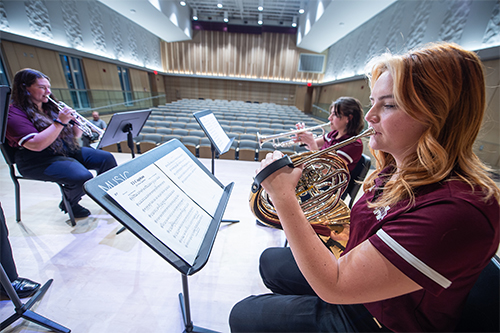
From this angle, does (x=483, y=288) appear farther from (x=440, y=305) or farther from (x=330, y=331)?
(x=330, y=331)

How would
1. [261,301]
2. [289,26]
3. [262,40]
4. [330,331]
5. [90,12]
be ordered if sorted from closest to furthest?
1. [330,331]
2. [261,301]
3. [90,12]
4. [289,26]
5. [262,40]

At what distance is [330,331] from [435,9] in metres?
8.53

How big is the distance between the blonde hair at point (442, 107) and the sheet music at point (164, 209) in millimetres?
765

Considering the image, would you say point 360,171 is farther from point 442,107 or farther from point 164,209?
point 164,209

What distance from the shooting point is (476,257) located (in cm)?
48

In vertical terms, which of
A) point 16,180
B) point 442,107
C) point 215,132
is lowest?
point 16,180

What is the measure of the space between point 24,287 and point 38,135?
1.15 metres

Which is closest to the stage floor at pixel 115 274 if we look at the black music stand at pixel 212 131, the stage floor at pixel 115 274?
the stage floor at pixel 115 274

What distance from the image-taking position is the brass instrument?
3.20 ft

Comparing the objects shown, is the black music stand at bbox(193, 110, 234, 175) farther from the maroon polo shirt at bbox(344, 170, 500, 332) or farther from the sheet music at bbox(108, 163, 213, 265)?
the maroon polo shirt at bbox(344, 170, 500, 332)

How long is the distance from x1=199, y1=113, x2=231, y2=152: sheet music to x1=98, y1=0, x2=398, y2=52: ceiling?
7.38 m

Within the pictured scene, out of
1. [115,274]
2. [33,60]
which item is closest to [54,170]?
[115,274]

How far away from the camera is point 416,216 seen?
52cm

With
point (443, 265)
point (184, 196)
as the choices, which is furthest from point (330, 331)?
point (184, 196)
